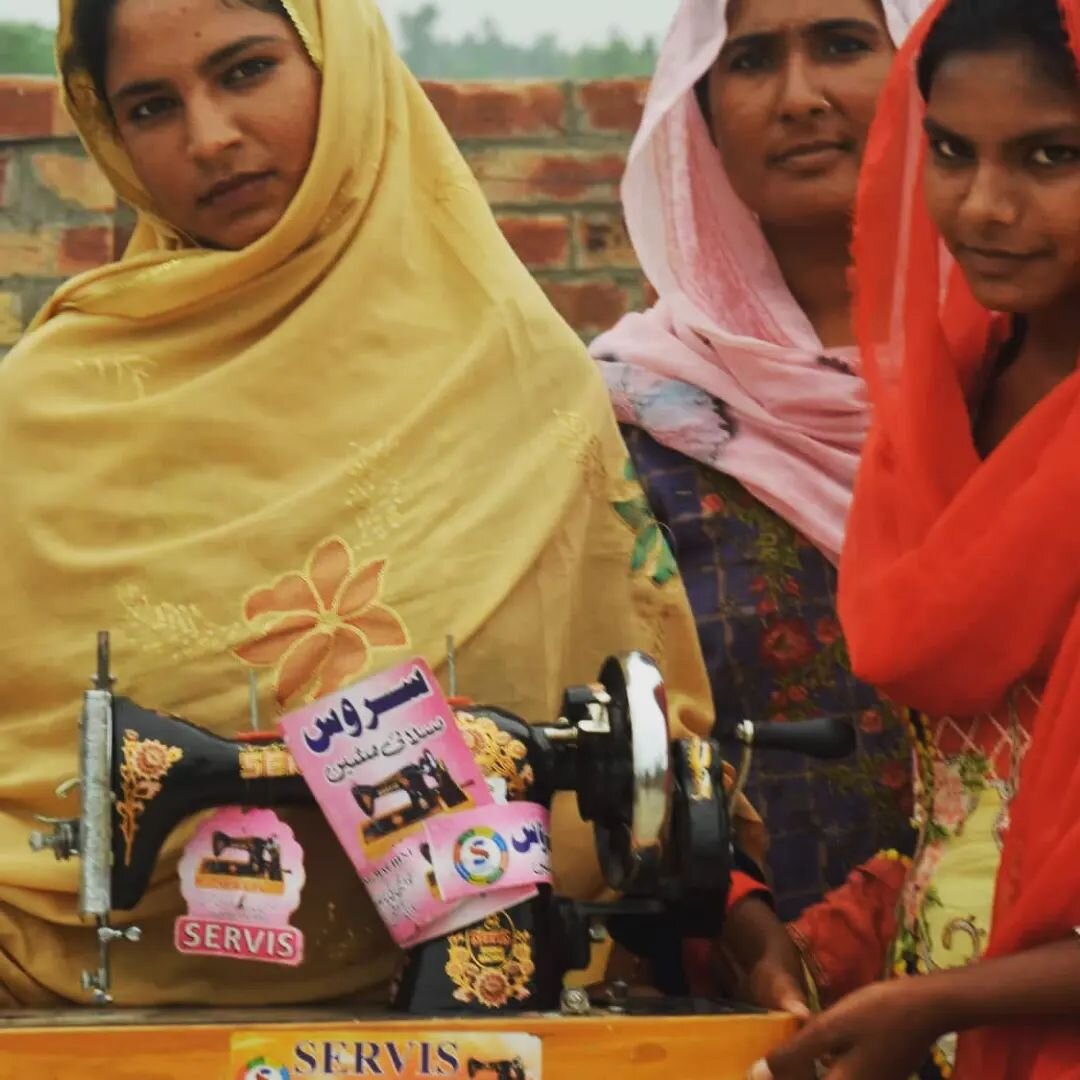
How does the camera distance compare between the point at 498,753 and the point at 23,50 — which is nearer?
the point at 498,753

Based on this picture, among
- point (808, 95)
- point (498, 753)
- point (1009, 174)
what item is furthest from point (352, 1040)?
point (808, 95)

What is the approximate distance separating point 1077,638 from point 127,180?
3.45 ft

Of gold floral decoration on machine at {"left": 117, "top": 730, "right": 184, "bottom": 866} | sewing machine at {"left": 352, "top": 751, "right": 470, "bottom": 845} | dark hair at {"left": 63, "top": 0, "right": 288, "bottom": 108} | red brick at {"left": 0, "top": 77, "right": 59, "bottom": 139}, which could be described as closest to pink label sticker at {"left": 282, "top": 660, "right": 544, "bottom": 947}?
sewing machine at {"left": 352, "top": 751, "right": 470, "bottom": 845}

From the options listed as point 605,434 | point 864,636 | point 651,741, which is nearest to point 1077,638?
point 864,636

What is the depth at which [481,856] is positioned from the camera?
1.54 m

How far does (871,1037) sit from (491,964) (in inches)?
11.1

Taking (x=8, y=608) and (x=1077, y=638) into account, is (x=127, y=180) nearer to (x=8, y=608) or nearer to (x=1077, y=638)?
(x=8, y=608)

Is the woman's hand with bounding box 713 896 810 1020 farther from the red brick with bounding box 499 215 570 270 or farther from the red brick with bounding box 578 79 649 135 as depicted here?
the red brick with bounding box 578 79 649 135

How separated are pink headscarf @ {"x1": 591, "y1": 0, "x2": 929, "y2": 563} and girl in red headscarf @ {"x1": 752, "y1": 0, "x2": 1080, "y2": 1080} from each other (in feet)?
1.48

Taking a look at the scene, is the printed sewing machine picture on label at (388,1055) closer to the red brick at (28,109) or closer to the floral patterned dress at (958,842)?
the floral patterned dress at (958,842)

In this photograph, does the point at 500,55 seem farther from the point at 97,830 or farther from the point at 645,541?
the point at 97,830

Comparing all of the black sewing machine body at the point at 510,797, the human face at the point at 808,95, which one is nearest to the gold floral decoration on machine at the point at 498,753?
the black sewing machine body at the point at 510,797

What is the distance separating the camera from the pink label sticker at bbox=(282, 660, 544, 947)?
5.03 feet

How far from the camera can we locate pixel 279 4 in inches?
74.5
